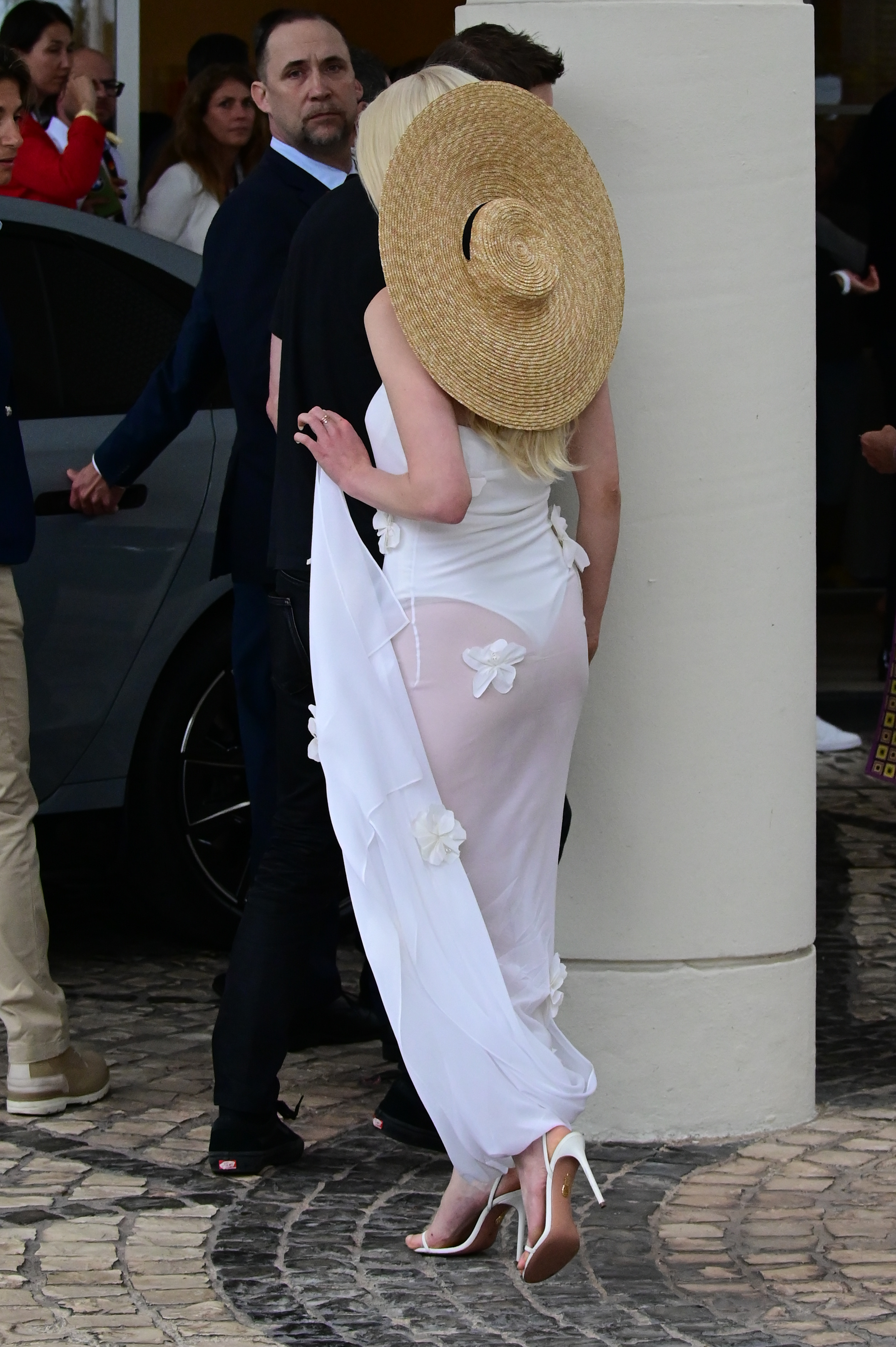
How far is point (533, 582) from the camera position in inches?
137

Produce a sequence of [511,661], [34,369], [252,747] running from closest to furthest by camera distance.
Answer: [511,661]
[252,747]
[34,369]

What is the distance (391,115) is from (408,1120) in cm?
192

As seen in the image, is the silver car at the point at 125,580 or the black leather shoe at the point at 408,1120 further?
the silver car at the point at 125,580

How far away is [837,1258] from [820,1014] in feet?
4.94

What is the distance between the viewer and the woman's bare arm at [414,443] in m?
3.34

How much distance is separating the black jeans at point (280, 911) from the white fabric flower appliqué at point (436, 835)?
1.50 feet

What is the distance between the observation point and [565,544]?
11.8 ft

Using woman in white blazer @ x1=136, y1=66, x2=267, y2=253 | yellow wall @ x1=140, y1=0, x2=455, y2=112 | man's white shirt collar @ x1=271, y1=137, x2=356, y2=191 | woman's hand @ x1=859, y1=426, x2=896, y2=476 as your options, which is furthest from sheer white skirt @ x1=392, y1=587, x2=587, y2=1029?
yellow wall @ x1=140, y1=0, x2=455, y2=112

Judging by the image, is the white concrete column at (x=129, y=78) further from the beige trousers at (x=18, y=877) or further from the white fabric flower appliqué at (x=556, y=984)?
the white fabric flower appliqué at (x=556, y=984)

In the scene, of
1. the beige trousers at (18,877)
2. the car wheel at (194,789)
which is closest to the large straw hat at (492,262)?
the beige trousers at (18,877)

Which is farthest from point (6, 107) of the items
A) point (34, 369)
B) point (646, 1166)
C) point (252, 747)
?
point (646, 1166)

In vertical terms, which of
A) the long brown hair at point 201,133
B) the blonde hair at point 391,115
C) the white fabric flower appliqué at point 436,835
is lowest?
the white fabric flower appliqué at point 436,835

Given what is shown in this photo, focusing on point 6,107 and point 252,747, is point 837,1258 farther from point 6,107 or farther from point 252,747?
point 6,107

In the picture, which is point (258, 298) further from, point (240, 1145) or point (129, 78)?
point (129, 78)
